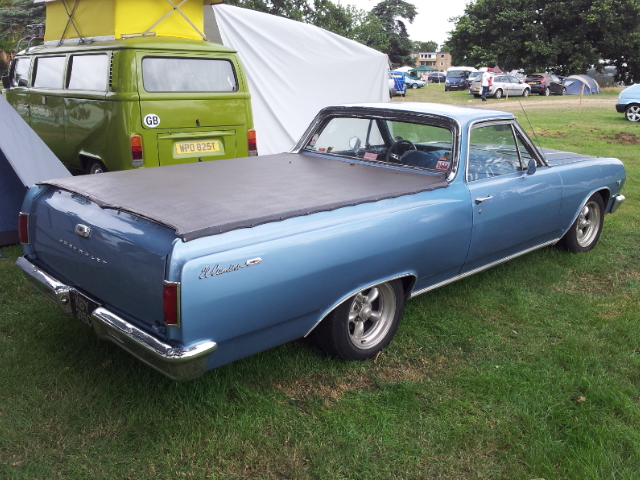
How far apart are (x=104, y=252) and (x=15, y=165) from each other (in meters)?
2.54

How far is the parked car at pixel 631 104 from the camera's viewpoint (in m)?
16.7

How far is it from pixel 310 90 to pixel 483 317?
599 cm

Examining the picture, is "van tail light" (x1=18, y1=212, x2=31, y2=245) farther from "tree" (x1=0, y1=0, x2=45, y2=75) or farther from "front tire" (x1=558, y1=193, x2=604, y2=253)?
"tree" (x1=0, y1=0, x2=45, y2=75)

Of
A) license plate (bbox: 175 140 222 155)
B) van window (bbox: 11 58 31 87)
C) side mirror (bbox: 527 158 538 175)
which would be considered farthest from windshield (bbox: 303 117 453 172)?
van window (bbox: 11 58 31 87)

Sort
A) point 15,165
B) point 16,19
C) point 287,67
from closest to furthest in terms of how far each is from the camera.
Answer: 1. point 15,165
2. point 287,67
3. point 16,19

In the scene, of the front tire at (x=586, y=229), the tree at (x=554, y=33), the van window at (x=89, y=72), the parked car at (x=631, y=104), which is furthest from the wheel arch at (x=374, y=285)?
the tree at (x=554, y=33)

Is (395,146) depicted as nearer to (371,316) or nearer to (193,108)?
(371,316)

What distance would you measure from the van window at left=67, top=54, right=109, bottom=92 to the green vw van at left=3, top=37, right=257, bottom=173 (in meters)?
0.01

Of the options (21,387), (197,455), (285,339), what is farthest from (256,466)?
(21,387)

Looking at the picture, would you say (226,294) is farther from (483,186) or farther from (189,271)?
(483,186)

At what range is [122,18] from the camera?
6727 mm

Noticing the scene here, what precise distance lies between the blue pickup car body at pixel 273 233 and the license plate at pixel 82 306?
0.01 metres

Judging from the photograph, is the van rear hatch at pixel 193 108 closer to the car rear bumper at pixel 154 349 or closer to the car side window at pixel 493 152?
the car side window at pixel 493 152

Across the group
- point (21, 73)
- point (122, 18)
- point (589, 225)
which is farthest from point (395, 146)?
point (21, 73)
